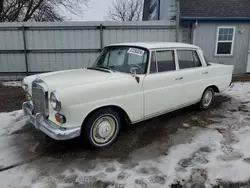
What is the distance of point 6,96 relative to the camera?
22.7ft

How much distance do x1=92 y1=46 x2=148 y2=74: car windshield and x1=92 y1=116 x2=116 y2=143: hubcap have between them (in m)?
0.96

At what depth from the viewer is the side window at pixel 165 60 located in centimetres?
404

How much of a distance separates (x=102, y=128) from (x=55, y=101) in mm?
910

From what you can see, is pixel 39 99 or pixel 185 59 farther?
pixel 185 59

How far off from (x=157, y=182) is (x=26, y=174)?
5.80ft

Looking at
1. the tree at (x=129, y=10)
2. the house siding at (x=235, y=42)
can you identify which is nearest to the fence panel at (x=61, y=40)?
the house siding at (x=235, y=42)

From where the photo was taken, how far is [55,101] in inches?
118

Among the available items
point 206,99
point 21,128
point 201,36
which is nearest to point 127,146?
point 21,128

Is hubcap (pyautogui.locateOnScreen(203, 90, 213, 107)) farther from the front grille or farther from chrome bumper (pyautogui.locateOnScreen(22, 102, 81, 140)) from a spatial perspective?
the front grille

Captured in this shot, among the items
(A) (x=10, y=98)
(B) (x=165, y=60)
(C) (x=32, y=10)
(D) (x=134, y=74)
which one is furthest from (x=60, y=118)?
(C) (x=32, y=10)

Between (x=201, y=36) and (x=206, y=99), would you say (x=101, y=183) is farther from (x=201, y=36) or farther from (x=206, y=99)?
(x=201, y=36)

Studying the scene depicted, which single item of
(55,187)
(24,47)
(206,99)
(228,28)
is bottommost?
(55,187)

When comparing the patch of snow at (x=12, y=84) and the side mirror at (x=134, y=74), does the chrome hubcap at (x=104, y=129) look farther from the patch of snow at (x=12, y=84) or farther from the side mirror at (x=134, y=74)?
the patch of snow at (x=12, y=84)

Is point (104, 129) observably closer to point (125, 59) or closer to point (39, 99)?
point (39, 99)
